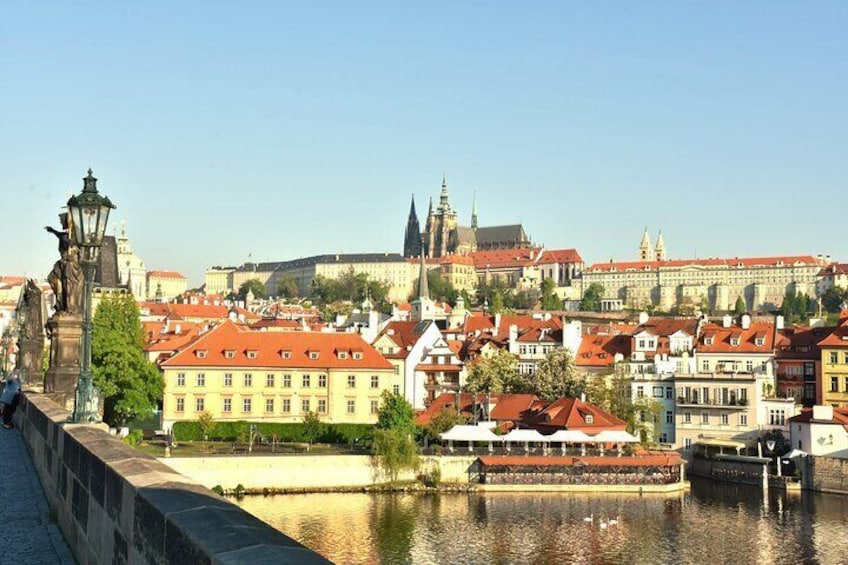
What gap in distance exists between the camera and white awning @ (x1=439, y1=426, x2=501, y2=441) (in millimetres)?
57125

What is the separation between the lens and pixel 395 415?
57625mm

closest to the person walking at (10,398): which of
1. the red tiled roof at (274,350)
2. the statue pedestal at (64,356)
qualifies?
the statue pedestal at (64,356)

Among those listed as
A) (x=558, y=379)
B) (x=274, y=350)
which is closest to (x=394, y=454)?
(x=274, y=350)

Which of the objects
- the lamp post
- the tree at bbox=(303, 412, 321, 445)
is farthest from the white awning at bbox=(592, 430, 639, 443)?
the lamp post

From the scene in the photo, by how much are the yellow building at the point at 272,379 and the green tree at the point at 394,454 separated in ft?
37.7

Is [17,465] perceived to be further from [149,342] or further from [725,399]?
[149,342]

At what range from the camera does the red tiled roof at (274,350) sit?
6569cm

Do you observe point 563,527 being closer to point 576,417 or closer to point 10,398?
point 576,417

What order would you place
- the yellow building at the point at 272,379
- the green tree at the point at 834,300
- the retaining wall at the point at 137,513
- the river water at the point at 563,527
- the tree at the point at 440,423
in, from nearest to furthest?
the retaining wall at the point at 137,513
the river water at the point at 563,527
the tree at the point at 440,423
the yellow building at the point at 272,379
the green tree at the point at 834,300

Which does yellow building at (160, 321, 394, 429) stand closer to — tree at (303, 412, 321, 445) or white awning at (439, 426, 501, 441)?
tree at (303, 412, 321, 445)

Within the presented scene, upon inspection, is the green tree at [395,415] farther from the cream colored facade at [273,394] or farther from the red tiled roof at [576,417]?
the red tiled roof at [576,417]

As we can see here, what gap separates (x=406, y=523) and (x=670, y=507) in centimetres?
1434

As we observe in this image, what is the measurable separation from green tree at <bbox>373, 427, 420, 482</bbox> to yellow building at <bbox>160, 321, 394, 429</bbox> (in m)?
11.5

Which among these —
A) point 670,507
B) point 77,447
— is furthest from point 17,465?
point 670,507
